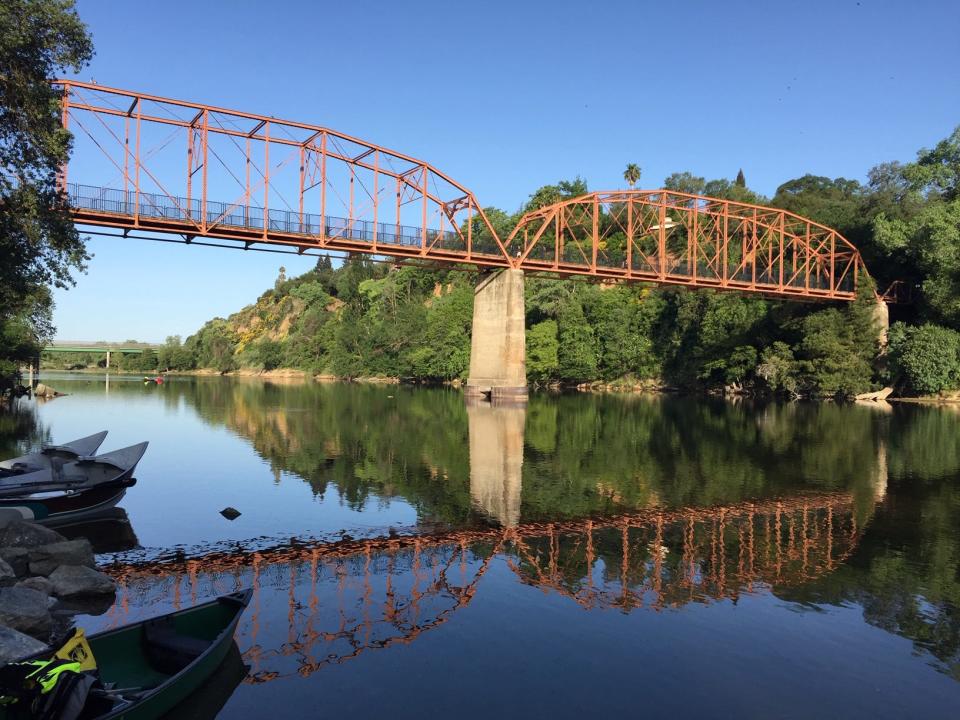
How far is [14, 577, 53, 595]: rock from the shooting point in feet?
40.6

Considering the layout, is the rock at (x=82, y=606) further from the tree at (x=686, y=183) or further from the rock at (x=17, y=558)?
the tree at (x=686, y=183)

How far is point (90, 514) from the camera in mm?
19594

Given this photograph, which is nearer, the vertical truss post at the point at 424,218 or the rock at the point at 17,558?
the rock at the point at 17,558

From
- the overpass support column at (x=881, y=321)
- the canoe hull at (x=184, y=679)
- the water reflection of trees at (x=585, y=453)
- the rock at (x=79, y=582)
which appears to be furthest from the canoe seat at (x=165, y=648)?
the overpass support column at (x=881, y=321)

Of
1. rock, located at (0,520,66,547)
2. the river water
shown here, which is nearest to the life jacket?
the river water

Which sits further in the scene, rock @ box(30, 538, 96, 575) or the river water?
rock @ box(30, 538, 96, 575)

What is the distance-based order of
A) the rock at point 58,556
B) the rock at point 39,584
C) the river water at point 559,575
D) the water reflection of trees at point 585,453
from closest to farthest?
the river water at point 559,575, the rock at point 39,584, the rock at point 58,556, the water reflection of trees at point 585,453

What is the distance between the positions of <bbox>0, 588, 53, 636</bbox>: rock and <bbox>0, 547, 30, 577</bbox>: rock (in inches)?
91.9

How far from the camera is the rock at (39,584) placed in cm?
1238

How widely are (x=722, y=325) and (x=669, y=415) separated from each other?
120 feet

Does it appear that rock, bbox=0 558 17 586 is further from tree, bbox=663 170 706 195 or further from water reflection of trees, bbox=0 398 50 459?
tree, bbox=663 170 706 195

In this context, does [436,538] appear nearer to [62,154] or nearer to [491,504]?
[491,504]

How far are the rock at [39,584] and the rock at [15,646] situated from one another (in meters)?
3.88

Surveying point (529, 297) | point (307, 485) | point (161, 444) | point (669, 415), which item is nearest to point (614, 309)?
point (529, 297)
